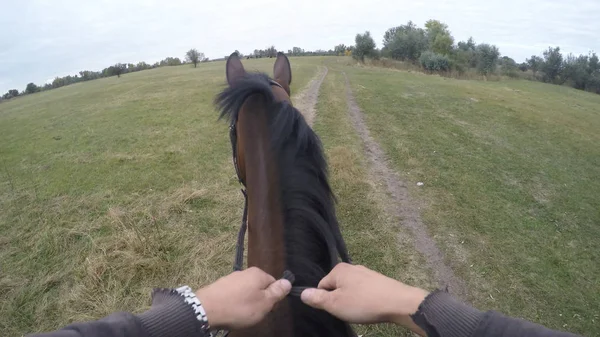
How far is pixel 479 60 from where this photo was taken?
113 feet

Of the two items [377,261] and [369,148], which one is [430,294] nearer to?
[377,261]

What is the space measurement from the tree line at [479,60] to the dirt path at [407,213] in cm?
2679

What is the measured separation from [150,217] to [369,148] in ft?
19.9

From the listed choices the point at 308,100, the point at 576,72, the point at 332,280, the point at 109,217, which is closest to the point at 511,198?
the point at 332,280

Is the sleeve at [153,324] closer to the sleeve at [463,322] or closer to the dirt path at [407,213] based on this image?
the sleeve at [463,322]

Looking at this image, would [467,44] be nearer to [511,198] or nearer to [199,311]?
[511,198]

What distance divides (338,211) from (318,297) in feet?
16.1

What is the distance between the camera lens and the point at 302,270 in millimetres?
1521

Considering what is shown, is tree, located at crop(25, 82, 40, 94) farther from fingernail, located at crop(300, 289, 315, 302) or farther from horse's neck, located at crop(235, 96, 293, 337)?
fingernail, located at crop(300, 289, 315, 302)

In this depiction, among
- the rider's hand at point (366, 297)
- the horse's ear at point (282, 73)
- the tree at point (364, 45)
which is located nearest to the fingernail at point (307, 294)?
the rider's hand at point (366, 297)

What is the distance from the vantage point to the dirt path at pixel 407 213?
15.3ft

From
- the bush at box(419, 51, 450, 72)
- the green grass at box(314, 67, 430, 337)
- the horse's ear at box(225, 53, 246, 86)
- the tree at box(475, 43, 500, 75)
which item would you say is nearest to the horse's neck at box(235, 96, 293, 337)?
the horse's ear at box(225, 53, 246, 86)

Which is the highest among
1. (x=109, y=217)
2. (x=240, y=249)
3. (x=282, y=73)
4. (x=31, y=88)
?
(x=31, y=88)

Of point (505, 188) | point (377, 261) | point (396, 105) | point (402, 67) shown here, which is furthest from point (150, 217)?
point (402, 67)
